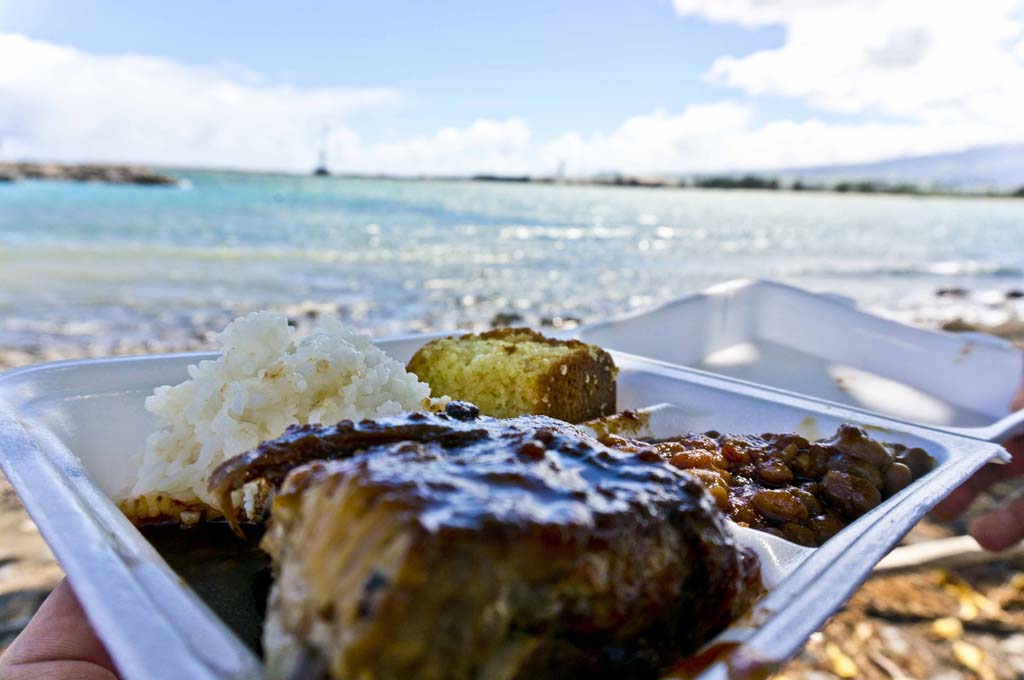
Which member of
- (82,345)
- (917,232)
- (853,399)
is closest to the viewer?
(853,399)

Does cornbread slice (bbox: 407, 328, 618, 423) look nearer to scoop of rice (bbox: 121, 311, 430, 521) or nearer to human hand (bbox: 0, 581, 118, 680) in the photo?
scoop of rice (bbox: 121, 311, 430, 521)

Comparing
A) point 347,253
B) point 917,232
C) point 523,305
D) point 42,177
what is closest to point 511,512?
point 523,305

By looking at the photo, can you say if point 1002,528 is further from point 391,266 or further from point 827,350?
point 391,266

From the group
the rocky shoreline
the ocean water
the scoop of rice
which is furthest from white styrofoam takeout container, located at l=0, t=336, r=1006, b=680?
the rocky shoreline

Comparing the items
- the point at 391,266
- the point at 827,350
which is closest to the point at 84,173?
the point at 391,266

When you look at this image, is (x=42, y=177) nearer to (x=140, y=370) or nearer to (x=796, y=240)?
(x=796, y=240)
